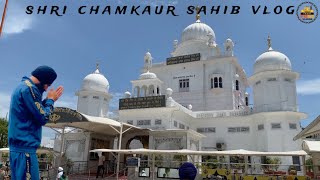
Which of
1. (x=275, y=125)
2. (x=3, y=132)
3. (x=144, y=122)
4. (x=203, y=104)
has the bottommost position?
(x=3, y=132)

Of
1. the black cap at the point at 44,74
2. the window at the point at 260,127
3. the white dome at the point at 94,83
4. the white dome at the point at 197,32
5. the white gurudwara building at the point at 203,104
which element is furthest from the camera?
the white dome at the point at 197,32

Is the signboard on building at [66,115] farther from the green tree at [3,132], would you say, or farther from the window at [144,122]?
the green tree at [3,132]

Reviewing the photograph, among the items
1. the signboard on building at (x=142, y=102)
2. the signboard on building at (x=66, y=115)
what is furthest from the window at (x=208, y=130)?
the signboard on building at (x=66, y=115)

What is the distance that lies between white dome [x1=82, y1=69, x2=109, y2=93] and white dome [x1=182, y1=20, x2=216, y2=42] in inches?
490

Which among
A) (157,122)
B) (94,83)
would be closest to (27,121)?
(157,122)

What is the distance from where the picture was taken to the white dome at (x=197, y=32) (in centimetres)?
3912

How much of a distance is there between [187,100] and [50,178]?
20230 mm

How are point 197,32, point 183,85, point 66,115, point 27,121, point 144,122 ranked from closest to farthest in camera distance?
point 27,121, point 66,115, point 144,122, point 183,85, point 197,32

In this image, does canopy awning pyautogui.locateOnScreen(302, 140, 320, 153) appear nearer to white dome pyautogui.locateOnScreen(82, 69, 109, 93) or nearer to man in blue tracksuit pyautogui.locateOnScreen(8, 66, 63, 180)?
man in blue tracksuit pyautogui.locateOnScreen(8, 66, 63, 180)

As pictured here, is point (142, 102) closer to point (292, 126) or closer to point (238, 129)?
point (238, 129)

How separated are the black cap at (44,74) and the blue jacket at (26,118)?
0.44ft

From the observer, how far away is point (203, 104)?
34.0 m

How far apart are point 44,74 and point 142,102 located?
23190 millimetres

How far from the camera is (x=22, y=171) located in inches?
130
